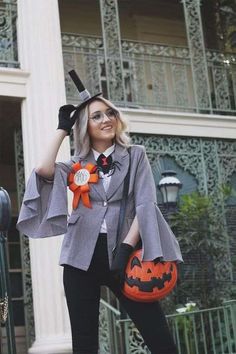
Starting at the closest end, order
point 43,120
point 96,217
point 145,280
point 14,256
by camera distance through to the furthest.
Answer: point 145,280
point 96,217
point 43,120
point 14,256

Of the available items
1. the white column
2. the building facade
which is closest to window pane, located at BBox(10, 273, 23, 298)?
the building facade

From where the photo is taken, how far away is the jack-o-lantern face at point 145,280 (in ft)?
8.29

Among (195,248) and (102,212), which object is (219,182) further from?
(102,212)

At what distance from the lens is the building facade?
759 cm

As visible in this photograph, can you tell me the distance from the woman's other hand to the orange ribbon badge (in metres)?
0.26

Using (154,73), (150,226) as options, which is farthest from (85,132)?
(154,73)

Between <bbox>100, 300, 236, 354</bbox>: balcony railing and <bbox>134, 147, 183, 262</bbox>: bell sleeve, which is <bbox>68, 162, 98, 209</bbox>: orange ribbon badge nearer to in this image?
<bbox>134, 147, 183, 262</bbox>: bell sleeve

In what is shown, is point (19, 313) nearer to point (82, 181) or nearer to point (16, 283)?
point (16, 283)

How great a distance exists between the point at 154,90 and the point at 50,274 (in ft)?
11.7

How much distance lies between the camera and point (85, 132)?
111 inches

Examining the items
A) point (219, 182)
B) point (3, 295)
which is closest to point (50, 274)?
point (219, 182)

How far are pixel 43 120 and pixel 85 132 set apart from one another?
5232 mm

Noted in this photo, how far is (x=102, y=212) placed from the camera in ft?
8.82

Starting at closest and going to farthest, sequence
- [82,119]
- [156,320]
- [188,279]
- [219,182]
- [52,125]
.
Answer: [156,320]
[82,119]
[52,125]
[188,279]
[219,182]
